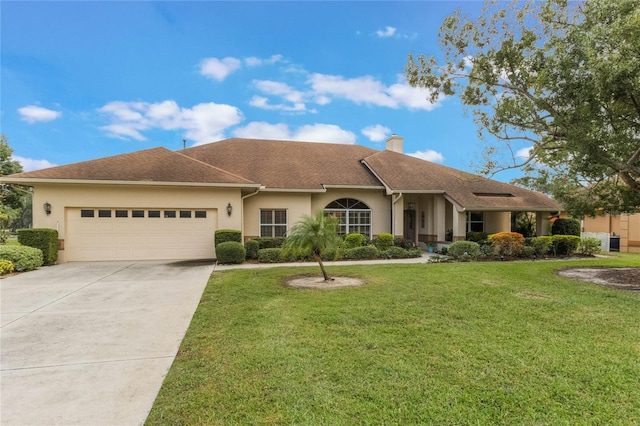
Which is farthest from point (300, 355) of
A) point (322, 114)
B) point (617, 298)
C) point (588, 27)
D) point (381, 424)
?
point (322, 114)

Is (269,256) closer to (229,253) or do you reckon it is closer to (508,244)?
(229,253)

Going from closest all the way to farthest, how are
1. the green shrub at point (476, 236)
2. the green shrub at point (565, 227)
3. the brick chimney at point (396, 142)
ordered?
the green shrub at point (476, 236), the green shrub at point (565, 227), the brick chimney at point (396, 142)

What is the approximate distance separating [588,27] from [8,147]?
40.4 metres

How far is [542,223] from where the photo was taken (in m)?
19.2

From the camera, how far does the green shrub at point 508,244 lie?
49.0 ft

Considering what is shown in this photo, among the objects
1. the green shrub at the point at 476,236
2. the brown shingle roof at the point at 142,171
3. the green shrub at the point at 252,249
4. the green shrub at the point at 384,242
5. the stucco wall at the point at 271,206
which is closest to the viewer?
the brown shingle roof at the point at 142,171

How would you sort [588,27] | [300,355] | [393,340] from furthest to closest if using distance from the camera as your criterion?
[588,27], [393,340], [300,355]

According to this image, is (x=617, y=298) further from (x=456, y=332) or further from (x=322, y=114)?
(x=322, y=114)

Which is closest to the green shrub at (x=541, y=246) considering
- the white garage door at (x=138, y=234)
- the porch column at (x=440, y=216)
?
the porch column at (x=440, y=216)

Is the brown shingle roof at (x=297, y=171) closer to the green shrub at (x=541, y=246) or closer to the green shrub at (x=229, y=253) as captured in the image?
the green shrub at (x=541, y=246)

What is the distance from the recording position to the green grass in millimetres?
3127

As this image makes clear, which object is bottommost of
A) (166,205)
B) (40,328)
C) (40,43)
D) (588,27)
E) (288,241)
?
(40,328)

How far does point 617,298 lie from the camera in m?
7.27

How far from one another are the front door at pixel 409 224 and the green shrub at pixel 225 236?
10247 mm
